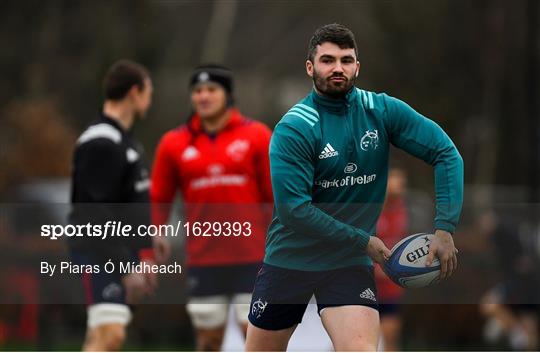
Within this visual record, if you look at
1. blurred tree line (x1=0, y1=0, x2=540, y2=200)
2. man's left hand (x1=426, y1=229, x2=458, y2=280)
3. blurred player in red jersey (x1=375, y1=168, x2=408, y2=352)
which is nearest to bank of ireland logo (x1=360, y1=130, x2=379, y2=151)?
man's left hand (x1=426, y1=229, x2=458, y2=280)

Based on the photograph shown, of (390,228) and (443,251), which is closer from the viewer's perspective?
(443,251)

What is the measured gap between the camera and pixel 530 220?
15.2 m

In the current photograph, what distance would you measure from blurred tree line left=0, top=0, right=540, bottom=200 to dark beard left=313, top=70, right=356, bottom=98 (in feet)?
34.1

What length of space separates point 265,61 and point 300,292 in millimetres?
28101

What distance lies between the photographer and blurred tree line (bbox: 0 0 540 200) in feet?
79.5

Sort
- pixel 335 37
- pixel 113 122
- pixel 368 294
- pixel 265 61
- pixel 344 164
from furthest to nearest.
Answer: pixel 265 61
pixel 113 122
pixel 368 294
pixel 344 164
pixel 335 37

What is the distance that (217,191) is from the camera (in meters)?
9.16

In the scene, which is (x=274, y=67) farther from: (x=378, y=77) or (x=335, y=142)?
(x=335, y=142)

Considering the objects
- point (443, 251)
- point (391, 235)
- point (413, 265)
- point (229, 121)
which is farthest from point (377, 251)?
point (391, 235)

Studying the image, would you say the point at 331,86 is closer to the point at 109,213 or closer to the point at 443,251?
the point at 443,251

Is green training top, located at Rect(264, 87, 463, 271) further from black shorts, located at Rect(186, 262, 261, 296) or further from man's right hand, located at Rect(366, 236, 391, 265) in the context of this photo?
black shorts, located at Rect(186, 262, 261, 296)

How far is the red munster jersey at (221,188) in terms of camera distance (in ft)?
29.7

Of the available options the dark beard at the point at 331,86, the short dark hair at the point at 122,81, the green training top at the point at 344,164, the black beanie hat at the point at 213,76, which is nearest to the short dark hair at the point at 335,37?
the dark beard at the point at 331,86

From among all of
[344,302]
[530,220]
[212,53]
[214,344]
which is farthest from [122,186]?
[212,53]
